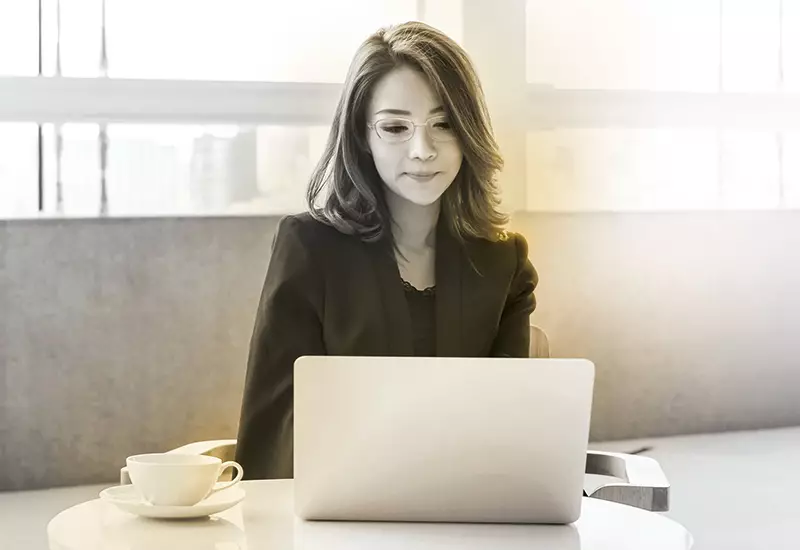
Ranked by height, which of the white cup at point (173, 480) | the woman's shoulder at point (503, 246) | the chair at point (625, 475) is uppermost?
the woman's shoulder at point (503, 246)

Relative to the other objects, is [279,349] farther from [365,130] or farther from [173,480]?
[173,480]

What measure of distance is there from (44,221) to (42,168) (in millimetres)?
129

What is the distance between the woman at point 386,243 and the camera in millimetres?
2150

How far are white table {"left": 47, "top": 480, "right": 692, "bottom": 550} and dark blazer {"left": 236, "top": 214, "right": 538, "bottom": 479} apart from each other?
0.71m

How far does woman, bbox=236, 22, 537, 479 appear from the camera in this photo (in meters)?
2.15

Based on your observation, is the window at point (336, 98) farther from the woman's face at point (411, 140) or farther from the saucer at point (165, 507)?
the saucer at point (165, 507)

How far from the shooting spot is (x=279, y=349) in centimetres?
215

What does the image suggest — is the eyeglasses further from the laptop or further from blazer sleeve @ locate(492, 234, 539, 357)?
the laptop

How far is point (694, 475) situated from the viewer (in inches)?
115

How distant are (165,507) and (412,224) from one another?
102cm

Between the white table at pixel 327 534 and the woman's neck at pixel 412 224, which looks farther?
the woman's neck at pixel 412 224

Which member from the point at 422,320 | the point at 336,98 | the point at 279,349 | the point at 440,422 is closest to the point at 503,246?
the point at 422,320

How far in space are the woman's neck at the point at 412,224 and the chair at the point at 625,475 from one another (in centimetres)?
52

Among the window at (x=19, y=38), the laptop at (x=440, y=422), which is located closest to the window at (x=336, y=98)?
the window at (x=19, y=38)
